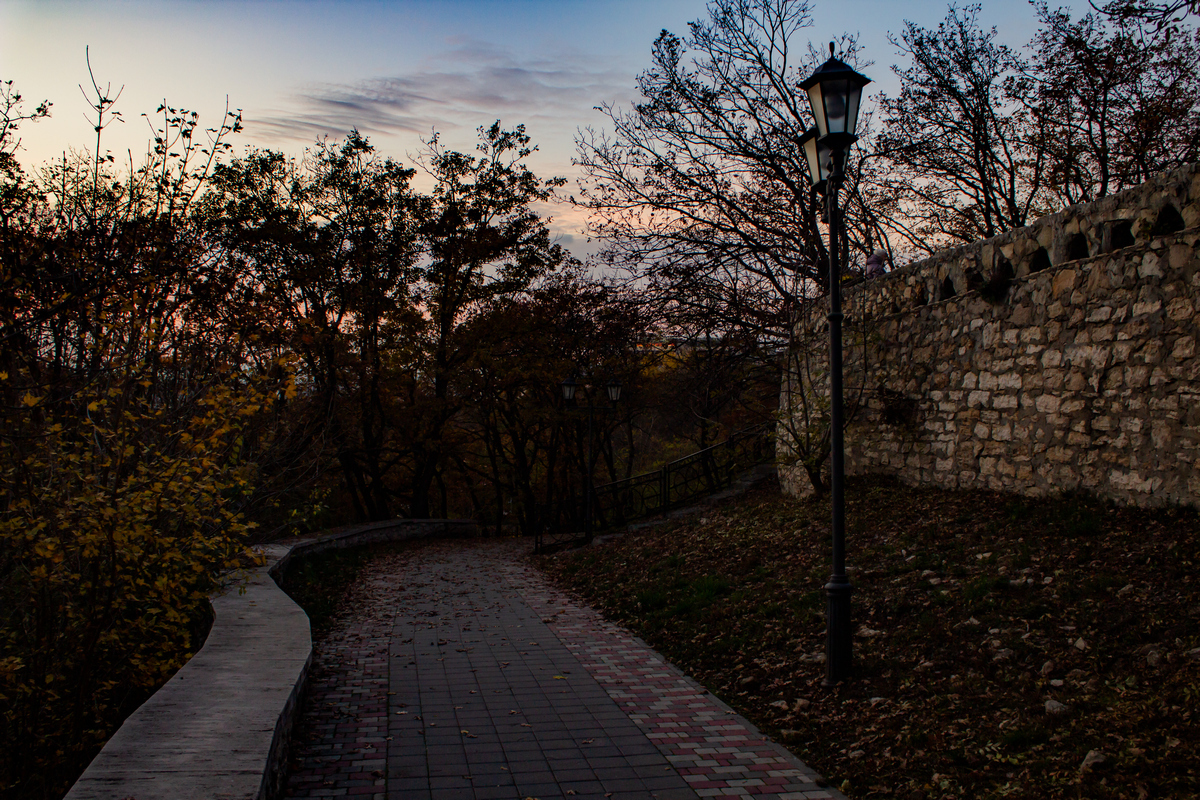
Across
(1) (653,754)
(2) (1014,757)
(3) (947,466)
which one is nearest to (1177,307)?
(3) (947,466)

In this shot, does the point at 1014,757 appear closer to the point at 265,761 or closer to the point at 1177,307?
the point at 265,761

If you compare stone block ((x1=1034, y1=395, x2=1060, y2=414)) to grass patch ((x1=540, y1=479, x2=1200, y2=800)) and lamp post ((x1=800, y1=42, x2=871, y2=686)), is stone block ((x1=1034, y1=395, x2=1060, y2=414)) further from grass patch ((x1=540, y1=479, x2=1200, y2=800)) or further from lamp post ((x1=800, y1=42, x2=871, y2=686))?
lamp post ((x1=800, y1=42, x2=871, y2=686))

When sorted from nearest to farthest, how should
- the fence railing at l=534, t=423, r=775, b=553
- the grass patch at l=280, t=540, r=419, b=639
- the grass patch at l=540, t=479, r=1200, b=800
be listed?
the grass patch at l=540, t=479, r=1200, b=800 → the grass patch at l=280, t=540, r=419, b=639 → the fence railing at l=534, t=423, r=775, b=553

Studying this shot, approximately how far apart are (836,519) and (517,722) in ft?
7.93

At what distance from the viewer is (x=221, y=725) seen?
341 centimetres

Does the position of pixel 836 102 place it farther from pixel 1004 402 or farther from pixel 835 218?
pixel 1004 402

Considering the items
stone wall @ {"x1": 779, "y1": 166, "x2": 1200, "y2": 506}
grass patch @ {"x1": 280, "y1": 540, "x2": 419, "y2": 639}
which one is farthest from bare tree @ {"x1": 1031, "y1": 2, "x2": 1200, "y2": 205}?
grass patch @ {"x1": 280, "y1": 540, "x2": 419, "y2": 639}

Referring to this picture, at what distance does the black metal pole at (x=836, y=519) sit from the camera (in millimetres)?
5008

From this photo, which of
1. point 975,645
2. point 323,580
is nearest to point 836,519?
point 975,645

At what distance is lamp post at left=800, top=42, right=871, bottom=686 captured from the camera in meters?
5.02

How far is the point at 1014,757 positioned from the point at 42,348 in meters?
6.56

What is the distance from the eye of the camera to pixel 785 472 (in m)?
12.1

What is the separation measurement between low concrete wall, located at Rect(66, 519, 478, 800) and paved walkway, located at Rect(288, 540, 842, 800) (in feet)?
1.40

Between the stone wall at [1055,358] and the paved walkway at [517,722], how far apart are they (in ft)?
11.8
